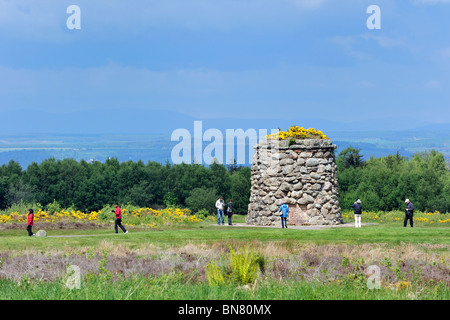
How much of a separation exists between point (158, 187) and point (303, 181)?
20.6 metres

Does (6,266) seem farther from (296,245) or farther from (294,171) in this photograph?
(294,171)

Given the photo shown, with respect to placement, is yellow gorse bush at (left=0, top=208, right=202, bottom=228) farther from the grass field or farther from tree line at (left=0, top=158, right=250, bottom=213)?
tree line at (left=0, top=158, right=250, bottom=213)

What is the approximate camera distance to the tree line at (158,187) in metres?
47.0

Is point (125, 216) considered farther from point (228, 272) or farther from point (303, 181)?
point (228, 272)

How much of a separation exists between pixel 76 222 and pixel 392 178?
91.0ft

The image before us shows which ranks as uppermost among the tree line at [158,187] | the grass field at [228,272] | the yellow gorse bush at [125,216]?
the tree line at [158,187]

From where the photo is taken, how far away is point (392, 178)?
4822 centimetres

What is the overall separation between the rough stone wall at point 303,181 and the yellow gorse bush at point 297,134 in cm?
60

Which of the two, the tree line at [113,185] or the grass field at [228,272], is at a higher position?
the tree line at [113,185]

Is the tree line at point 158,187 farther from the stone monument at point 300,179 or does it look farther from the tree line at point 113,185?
the stone monument at point 300,179

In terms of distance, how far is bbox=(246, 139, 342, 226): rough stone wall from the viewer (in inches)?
1251

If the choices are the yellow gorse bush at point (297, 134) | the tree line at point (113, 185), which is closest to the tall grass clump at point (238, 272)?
Answer: the yellow gorse bush at point (297, 134)

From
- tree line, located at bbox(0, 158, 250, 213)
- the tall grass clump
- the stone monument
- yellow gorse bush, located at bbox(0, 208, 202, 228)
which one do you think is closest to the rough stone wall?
the stone monument

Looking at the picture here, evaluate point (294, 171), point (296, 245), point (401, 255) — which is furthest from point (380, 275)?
point (294, 171)
